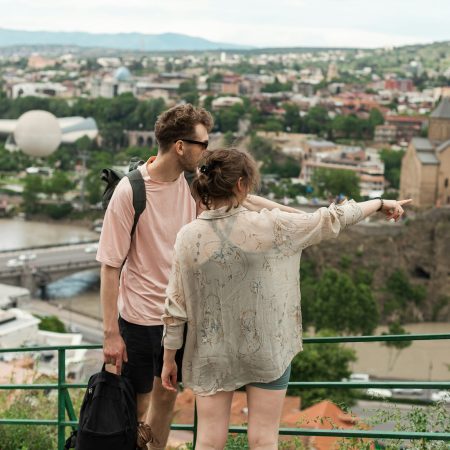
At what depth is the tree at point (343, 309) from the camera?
12.3m

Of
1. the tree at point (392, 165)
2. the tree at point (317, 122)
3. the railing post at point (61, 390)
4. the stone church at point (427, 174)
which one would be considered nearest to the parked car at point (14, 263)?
the stone church at point (427, 174)

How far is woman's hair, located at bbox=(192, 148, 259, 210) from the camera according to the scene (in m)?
1.17

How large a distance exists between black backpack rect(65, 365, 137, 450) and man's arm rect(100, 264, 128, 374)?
0.08 ft

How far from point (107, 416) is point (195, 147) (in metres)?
0.36

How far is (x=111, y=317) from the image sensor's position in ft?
4.30

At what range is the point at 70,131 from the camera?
3080cm

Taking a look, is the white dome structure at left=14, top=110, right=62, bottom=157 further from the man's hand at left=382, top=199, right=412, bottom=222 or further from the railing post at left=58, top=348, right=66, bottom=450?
the man's hand at left=382, top=199, right=412, bottom=222

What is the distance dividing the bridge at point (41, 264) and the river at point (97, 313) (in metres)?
0.36

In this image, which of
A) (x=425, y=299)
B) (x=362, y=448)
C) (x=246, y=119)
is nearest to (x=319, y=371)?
(x=425, y=299)

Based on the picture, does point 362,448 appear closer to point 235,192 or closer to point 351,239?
point 235,192

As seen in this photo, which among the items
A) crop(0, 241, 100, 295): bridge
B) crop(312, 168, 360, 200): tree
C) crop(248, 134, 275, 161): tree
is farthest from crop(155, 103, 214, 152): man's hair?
crop(248, 134, 275, 161): tree

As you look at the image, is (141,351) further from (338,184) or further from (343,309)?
(338,184)

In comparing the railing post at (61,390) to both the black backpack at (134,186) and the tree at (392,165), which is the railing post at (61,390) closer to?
the black backpack at (134,186)

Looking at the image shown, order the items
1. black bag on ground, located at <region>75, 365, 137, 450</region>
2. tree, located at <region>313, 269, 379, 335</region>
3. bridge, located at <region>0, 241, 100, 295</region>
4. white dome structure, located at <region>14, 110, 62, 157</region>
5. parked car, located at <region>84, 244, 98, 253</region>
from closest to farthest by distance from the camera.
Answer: black bag on ground, located at <region>75, 365, 137, 450</region> → tree, located at <region>313, 269, 379, 335</region> → bridge, located at <region>0, 241, 100, 295</region> → parked car, located at <region>84, 244, 98, 253</region> → white dome structure, located at <region>14, 110, 62, 157</region>
